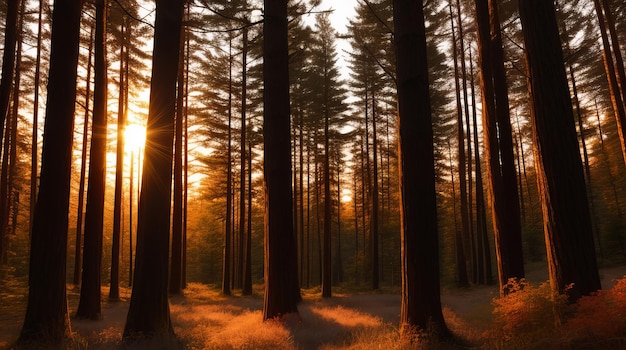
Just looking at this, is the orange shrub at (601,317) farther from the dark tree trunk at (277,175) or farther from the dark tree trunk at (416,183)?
the dark tree trunk at (277,175)

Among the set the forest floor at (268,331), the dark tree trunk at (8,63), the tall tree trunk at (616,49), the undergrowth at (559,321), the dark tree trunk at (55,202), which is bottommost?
the forest floor at (268,331)

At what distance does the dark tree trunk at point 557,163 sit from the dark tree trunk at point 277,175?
466 centimetres

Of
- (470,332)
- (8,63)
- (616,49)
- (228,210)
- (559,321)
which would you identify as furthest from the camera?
(228,210)

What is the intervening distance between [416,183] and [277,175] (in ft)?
10.9

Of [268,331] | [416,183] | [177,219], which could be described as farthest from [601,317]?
[177,219]

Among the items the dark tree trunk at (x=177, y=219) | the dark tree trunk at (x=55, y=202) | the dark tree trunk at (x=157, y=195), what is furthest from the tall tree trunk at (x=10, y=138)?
the dark tree trunk at (x=157, y=195)

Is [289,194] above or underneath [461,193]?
underneath

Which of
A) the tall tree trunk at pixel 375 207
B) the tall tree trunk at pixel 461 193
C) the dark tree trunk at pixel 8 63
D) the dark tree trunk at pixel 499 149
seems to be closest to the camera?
the dark tree trunk at pixel 499 149

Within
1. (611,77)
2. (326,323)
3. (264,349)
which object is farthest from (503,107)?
(611,77)

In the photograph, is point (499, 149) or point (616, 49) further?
point (616, 49)

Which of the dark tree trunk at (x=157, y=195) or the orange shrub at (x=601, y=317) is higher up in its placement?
the dark tree trunk at (x=157, y=195)

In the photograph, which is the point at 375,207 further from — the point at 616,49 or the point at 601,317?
the point at 601,317

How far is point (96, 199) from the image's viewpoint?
1049 cm

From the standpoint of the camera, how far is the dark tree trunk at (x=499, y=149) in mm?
8625
